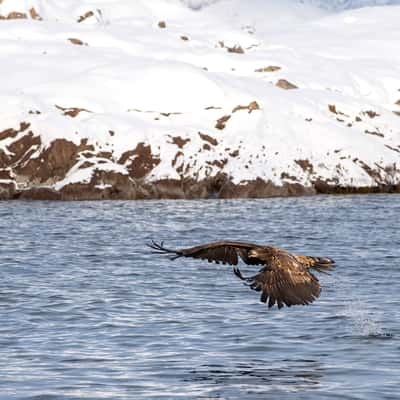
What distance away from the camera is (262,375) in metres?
15.0

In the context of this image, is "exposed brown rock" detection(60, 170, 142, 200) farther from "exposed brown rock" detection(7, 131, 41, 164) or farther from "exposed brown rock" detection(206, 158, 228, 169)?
"exposed brown rock" detection(206, 158, 228, 169)

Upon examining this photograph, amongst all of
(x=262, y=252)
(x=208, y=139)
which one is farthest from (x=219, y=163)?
Result: (x=262, y=252)

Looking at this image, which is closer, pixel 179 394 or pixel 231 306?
pixel 179 394

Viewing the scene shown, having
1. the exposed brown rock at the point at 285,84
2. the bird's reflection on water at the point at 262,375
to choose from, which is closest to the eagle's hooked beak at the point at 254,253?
the bird's reflection on water at the point at 262,375

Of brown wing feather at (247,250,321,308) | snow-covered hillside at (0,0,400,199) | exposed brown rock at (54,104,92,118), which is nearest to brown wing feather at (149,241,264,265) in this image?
brown wing feather at (247,250,321,308)

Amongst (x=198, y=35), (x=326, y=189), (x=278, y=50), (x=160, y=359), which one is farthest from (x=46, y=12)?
(x=160, y=359)

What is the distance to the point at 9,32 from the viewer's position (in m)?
70.9

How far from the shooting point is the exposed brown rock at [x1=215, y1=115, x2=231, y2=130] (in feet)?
179

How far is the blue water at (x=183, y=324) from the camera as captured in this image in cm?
1445

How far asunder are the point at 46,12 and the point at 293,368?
73079 mm

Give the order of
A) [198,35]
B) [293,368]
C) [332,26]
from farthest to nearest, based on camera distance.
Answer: [332,26] → [198,35] → [293,368]

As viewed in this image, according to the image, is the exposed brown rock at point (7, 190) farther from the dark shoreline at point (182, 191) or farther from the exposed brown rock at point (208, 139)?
the exposed brown rock at point (208, 139)

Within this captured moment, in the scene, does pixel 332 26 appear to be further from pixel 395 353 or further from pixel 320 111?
pixel 395 353

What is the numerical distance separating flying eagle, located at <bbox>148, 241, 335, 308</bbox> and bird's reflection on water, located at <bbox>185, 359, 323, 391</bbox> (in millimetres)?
896
